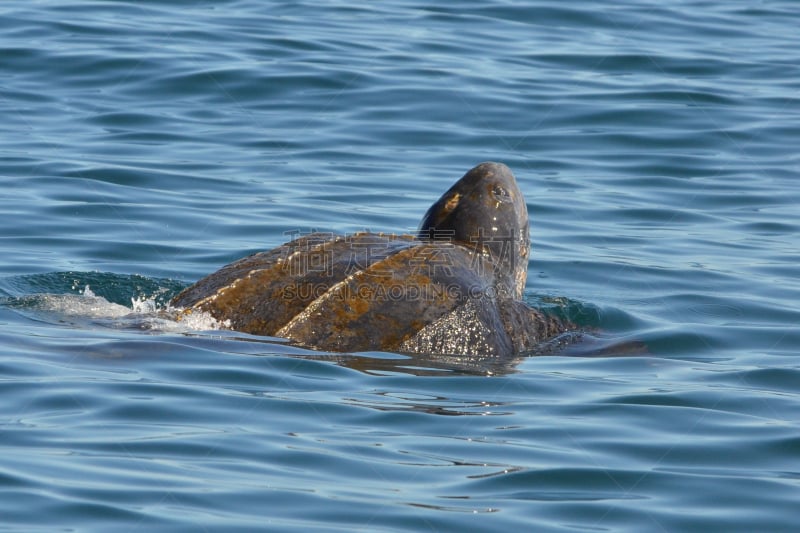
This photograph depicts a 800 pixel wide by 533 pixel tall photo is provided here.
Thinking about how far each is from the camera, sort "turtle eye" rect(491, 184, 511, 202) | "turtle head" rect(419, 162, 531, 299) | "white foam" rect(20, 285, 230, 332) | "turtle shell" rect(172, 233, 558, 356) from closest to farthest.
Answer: "turtle shell" rect(172, 233, 558, 356)
"white foam" rect(20, 285, 230, 332)
"turtle head" rect(419, 162, 531, 299)
"turtle eye" rect(491, 184, 511, 202)

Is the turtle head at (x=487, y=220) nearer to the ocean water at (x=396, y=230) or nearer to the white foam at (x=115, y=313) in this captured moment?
the ocean water at (x=396, y=230)

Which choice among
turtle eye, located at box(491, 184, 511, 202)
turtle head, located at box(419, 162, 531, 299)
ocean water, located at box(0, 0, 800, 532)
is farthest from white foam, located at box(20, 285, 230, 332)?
turtle eye, located at box(491, 184, 511, 202)

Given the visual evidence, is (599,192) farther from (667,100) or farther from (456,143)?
(667,100)

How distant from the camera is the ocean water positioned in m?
4.50

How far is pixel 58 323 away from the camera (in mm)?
6762

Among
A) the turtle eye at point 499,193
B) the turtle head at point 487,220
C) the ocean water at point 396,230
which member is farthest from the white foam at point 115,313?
the turtle eye at point 499,193

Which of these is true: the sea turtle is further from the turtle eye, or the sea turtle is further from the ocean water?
the turtle eye

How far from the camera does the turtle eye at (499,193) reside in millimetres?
7348

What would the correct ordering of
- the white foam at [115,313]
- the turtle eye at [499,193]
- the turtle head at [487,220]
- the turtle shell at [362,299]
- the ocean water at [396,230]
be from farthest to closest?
the turtle eye at [499,193] → the turtle head at [487,220] → the white foam at [115,313] → the turtle shell at [362,299] → the ocean water at [396,230]

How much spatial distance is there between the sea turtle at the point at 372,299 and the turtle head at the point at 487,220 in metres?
0.24

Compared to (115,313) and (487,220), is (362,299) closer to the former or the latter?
(487,220)

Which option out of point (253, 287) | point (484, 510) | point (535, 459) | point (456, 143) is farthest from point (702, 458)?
point (456, 143)

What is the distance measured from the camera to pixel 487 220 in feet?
23.9

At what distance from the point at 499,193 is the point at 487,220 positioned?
0.68 ft
